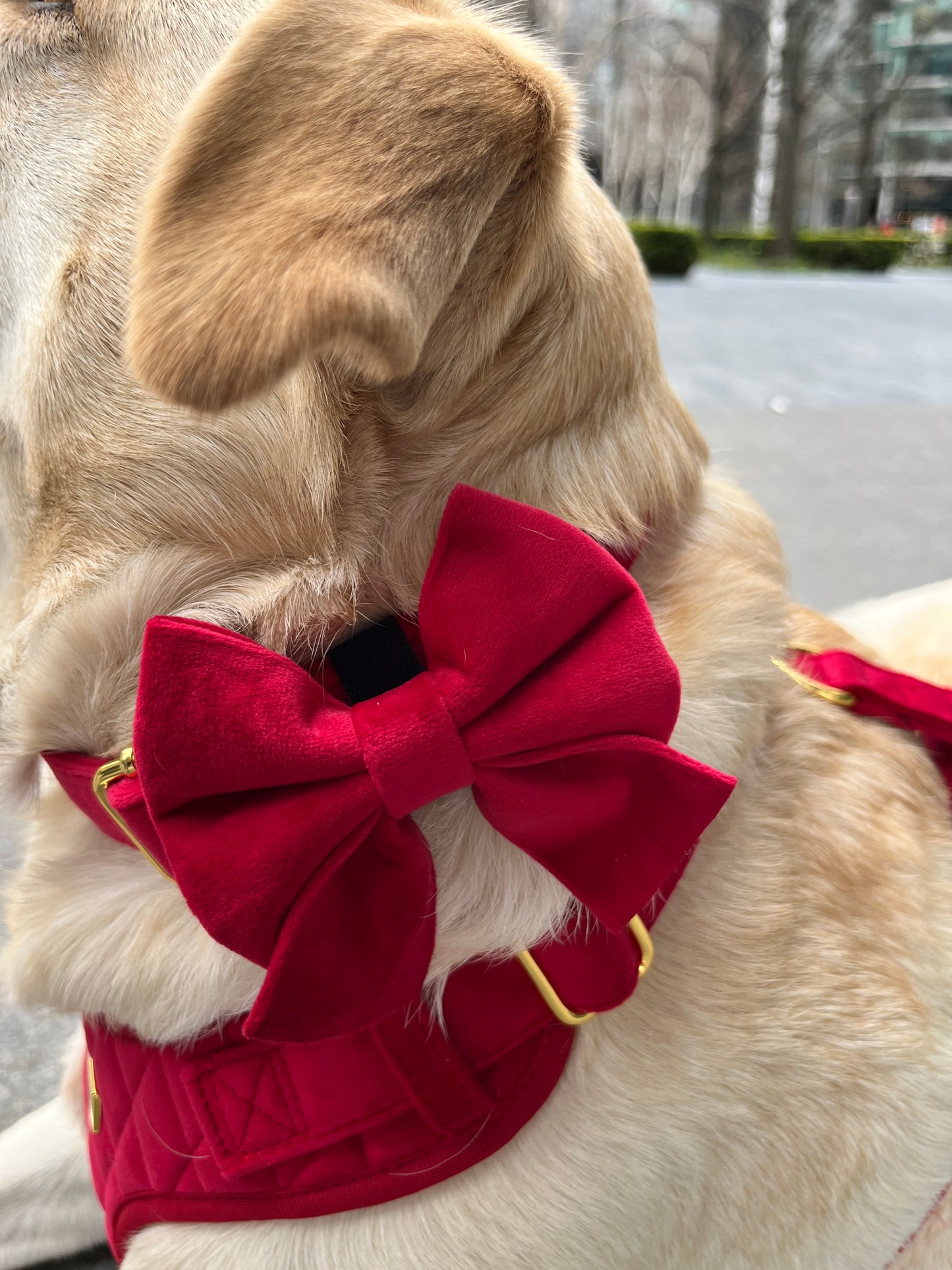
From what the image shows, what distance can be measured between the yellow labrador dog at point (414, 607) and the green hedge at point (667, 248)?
1495 centimetres

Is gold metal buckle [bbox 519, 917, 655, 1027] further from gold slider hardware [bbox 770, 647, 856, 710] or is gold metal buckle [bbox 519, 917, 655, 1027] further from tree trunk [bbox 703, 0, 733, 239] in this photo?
tree trunk [bbox 703, 0, 733, 239]

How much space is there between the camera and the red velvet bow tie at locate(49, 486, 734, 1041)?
797mm

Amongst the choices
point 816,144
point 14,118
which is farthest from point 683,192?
point 14,118

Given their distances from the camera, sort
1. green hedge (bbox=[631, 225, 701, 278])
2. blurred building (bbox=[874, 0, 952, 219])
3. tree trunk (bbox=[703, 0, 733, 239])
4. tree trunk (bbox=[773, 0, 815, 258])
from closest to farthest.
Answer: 1. green hedge (bbox=[631, 225, 701, 278])
2. tree trunk (bbox=[773, 0, 815, 258])
3. tree trunk (bbox=[703, 0, 733, 239])
4. blurred building (bbox=[874, 0, 952, 219])

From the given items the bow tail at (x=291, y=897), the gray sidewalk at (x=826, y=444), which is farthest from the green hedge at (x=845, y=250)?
the bow tail at (x=291, y=897)

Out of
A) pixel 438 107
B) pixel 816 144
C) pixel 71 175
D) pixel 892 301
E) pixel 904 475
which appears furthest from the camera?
pixel 816 144

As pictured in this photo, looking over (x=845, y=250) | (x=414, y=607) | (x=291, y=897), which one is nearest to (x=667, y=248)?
(x=845, y=250)

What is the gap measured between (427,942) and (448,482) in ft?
1.40

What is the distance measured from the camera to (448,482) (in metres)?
0.94

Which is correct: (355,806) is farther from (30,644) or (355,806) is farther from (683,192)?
(683,192)

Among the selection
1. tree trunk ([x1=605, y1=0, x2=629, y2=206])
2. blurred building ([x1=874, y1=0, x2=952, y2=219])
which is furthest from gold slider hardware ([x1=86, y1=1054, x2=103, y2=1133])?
blurred building ([x1=874, y1=0, x2=952, y2=219])

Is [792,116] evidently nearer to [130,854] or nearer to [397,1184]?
[130,854]

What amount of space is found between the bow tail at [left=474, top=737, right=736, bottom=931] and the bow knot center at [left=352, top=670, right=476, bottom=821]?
4 centimetres

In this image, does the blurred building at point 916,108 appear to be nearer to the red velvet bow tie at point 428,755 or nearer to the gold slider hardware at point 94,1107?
the red velvet bow tie at point 428,755
